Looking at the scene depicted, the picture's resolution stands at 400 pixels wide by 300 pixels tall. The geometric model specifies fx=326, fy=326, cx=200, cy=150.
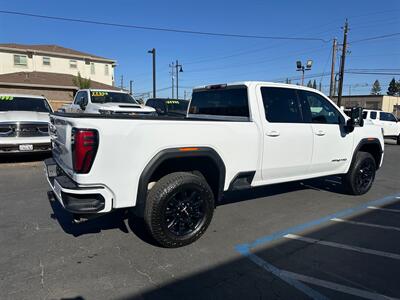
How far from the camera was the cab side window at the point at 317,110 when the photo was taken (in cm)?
514

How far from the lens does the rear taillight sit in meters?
3.05

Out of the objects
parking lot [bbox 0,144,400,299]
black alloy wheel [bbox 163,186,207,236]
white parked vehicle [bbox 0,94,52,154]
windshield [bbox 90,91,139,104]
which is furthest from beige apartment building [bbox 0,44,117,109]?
black alloy wheel [bbox 163,186,207,236]

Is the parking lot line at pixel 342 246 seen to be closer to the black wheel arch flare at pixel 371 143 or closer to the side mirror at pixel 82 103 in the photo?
the black wheel arch flare at pixel 371 143

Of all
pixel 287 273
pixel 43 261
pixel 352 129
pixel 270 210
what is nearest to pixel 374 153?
pixel 352 129

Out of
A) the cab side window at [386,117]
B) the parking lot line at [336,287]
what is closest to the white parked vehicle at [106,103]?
the parking lot line at [336,287]

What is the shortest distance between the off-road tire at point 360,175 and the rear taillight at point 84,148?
15.7 feet

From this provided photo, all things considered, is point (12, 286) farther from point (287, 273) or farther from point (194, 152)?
point (287, 273)

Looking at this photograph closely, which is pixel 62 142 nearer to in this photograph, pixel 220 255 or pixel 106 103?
pixel 220 255

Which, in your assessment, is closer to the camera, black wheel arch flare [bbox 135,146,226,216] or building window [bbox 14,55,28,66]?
black wheel arch flare [bbox 135,146,226,216]

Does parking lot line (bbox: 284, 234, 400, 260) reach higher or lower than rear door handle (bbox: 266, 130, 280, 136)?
lower

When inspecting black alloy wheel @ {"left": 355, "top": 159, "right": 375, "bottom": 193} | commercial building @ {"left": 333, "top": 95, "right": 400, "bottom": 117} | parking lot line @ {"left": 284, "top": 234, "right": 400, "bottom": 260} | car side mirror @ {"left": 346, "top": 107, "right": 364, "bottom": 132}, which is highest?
commercial building @ {"left": 333, "top": 95, "right": 400, "bottom": 117}

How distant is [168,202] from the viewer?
3641 millimetres

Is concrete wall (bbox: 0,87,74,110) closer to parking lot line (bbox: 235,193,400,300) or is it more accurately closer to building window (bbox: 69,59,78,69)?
building window (bbox: 69,59,78,69)

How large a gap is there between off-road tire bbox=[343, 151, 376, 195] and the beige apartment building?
26680 millimetres
